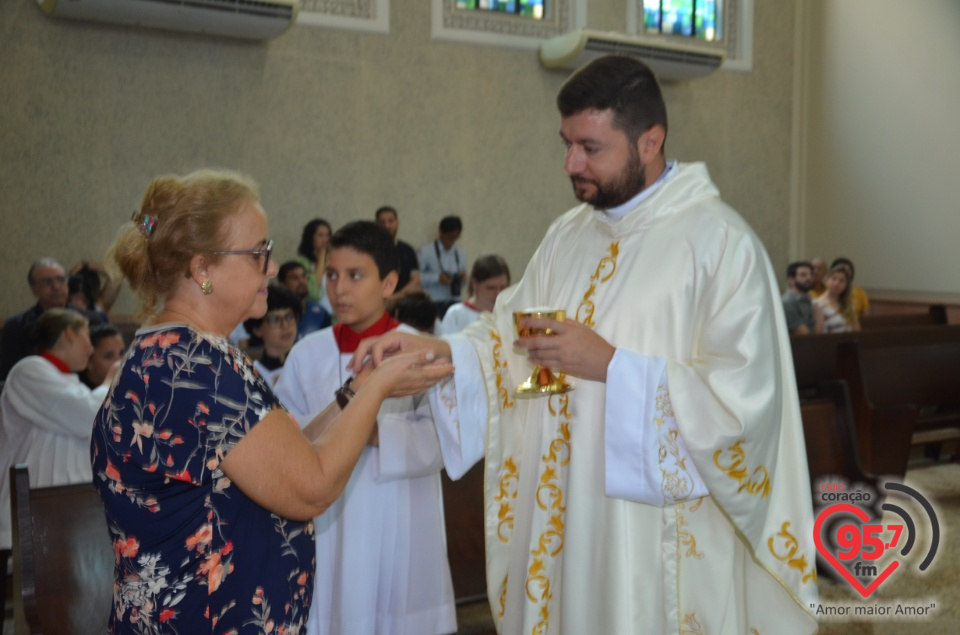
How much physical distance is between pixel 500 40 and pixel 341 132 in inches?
92.4

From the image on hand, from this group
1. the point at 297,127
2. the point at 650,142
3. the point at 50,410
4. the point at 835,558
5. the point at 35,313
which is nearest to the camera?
the point at 650,142

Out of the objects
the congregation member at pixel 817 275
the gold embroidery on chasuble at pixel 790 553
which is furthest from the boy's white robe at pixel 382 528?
the congregation member at pixel 817 275

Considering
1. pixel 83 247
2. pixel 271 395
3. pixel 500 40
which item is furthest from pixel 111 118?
pixel 271 395

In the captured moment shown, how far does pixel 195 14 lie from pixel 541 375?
7715mm

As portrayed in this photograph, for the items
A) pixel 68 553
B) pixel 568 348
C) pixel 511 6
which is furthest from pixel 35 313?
pixel 511 6

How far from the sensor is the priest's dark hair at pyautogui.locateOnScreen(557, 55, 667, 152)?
2.30m

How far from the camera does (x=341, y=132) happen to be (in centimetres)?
997

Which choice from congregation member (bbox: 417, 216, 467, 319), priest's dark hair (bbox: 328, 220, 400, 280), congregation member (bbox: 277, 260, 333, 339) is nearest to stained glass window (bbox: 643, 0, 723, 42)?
congregation member (bbox: 417, 216, 467, 319)

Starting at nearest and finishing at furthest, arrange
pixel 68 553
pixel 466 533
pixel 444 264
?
pixel 68 553, pixel 466 533, pixel 444 264

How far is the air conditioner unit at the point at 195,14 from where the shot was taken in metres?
8.41

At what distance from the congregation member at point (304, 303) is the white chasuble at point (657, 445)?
4.29 m

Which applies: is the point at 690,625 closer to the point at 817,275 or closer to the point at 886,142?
the point at 817,275

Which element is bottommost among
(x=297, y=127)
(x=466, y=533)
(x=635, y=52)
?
(x=466, y=533)

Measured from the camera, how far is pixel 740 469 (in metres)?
2.11
